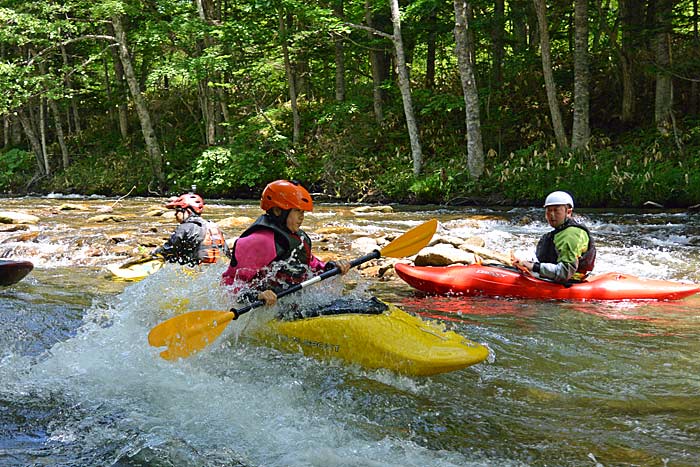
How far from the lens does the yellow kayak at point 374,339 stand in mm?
3385

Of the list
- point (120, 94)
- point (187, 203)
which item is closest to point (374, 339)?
point (187, 203)

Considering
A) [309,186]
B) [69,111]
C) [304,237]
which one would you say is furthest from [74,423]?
[69,111]

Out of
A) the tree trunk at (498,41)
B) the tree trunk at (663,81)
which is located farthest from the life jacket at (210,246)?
the tree trunk at (498,41)

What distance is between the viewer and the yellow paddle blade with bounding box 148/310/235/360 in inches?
146

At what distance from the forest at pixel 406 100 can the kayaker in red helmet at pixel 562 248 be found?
6.30 meters

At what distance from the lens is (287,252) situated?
3.99 meters

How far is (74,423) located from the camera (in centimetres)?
297

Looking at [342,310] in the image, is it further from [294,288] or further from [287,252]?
[287,252]

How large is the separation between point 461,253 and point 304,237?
10.6 ft

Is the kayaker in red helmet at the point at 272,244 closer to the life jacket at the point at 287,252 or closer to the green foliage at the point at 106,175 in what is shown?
the life jacket at the point at 287,252

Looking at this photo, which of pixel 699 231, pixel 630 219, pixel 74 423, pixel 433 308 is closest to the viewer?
pixel 74 423

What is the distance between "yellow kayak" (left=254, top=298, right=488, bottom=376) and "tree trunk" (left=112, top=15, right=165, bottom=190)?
1510cm

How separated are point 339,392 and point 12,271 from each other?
14.7ft

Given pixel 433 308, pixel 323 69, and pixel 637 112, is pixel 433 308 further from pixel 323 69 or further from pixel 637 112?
pixel 323 69
